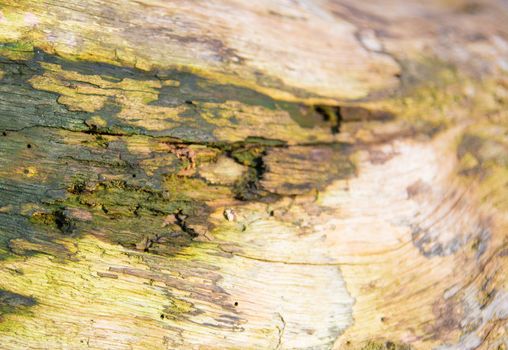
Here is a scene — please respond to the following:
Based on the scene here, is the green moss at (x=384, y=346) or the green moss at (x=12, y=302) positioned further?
the green moss at (x=384, y=346)

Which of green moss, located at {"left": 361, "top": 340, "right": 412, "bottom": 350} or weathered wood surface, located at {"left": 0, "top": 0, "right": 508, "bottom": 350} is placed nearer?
weathered wood surface, located at {"left": 0, "top": 0, "right": 508, "bottom": 350}

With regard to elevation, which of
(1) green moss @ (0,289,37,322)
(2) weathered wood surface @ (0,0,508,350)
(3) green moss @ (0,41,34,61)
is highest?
(3) green moss @ (0,41,34,61)

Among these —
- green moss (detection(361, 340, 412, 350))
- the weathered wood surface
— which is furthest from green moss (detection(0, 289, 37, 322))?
green moss (detection(361, 340, 412, 350))

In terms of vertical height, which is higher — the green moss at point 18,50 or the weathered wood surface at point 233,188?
the green moss at point 18,50

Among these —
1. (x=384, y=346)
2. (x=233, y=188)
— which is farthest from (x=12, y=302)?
(x=384, y=346)

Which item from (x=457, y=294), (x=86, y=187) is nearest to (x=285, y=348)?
(x=457, y=294)

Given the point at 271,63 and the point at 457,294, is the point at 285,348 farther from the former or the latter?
the point at 271,63

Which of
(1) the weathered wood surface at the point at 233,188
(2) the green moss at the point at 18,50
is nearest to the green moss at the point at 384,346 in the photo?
(1) the weathered wood surface at the point at 233,188

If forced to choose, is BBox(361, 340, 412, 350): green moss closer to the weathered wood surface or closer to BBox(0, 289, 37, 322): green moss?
the weathered wood surface

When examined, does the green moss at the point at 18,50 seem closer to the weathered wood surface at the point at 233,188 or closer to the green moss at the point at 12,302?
the weathered wood surface at the point at 233,188
